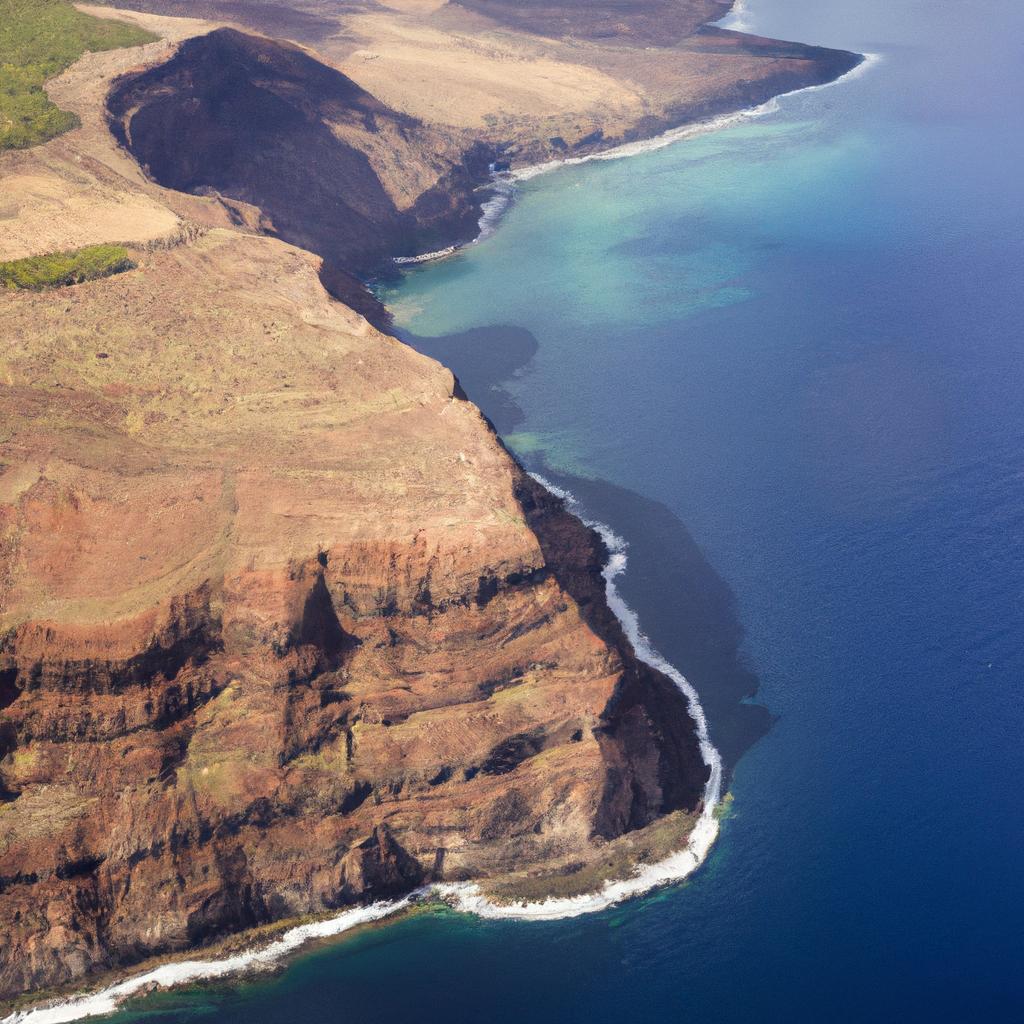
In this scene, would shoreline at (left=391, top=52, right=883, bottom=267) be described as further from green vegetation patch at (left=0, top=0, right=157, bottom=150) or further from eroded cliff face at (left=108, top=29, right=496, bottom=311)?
green vegetation patch at (left=0, top=0, right=157, bottom=150)

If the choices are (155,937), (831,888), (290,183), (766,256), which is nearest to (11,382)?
(155,937)

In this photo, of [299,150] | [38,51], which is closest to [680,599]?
[299,150]

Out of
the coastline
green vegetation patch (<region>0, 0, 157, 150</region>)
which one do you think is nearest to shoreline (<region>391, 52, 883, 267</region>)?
green vegetation patch (<region>0, 0, 157, 150</region>)

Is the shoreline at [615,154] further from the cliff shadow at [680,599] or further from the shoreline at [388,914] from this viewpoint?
the shoreline at [388,914]

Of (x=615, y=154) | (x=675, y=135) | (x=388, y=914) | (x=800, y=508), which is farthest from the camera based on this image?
(x=675, y=135)

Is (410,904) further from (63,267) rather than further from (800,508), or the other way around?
(63,267)

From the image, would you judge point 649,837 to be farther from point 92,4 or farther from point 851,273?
point 92,4

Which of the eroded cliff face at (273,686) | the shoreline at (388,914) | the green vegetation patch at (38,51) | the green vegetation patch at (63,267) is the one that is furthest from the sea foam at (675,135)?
the shoreline at (388,914)
